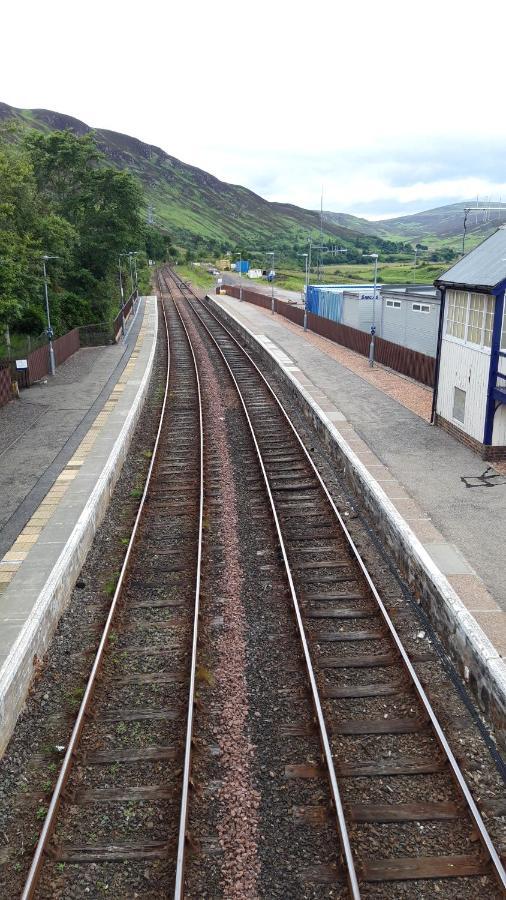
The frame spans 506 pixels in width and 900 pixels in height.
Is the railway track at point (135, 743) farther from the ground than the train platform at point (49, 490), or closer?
closer

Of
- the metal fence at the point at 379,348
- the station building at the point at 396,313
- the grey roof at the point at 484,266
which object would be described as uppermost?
the grey roof at the point at 484,266

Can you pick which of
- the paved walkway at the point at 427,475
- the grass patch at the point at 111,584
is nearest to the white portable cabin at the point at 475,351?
the paved walkway at the point at 427,475

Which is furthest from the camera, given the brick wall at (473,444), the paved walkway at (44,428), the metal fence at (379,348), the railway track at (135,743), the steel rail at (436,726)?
the metal fence at (379,348)

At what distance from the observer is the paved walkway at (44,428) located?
1577 centimetres

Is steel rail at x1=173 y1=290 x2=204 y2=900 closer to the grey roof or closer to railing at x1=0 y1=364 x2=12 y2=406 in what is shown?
the grey roof

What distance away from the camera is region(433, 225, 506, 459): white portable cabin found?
1780 cm

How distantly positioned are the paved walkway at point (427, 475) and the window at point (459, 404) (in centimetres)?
69

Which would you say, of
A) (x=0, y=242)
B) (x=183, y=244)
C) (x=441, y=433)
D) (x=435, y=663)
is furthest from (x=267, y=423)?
(x=183, y=244)

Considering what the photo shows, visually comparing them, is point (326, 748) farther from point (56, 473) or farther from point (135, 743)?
point (56, 473)

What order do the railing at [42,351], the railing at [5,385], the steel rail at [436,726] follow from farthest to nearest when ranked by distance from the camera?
the railing at [42,351]
the railing at [5,385]
the steel rail at [436,726]

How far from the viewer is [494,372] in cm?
1786

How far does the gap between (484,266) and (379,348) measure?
1531cm

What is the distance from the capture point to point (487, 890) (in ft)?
21.1

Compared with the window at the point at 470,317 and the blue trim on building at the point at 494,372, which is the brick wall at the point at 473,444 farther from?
the window at the point at 470,317
